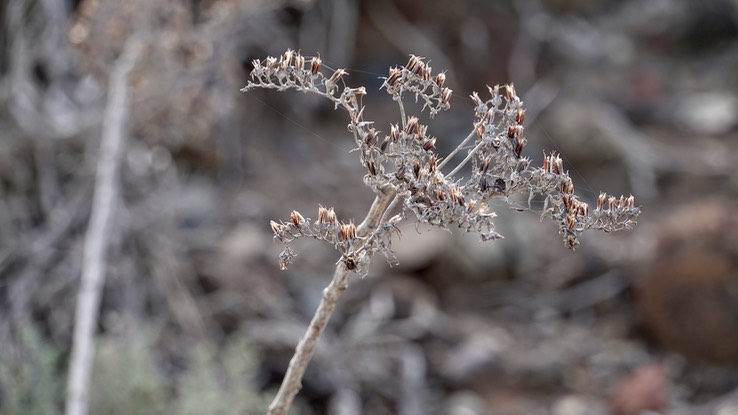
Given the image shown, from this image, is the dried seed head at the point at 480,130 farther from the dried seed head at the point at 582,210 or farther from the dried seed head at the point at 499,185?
the dried seed head at the point at 582,210

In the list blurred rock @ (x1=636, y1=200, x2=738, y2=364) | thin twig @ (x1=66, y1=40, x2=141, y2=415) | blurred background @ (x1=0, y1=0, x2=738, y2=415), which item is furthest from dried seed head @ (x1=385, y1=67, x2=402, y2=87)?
blurred rock @ (x1=636, y1=200, x2=738, y2=364)

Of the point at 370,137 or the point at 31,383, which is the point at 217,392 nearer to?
the point at 31,383

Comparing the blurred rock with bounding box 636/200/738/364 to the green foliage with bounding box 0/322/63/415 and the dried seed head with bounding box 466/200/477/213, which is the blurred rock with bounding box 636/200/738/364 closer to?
the green foliage with bounding box 0/322/63/415

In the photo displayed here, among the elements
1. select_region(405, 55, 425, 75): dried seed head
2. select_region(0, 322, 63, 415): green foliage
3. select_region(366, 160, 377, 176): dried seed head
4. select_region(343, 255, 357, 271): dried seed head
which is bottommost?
select_region(343, 255, 357, 271): dried seed head

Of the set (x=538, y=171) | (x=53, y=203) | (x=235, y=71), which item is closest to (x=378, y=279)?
(x=235, y=71)

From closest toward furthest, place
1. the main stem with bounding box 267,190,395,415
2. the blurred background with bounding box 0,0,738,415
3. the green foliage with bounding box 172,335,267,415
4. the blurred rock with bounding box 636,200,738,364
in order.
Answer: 1. the main stem with bounding box 267,190,395,415
2. the green foliage with bounding box 172,335,267,415
3. the blurred background with bounding box 0,0,738,415
4. the blurred rock with bounding box 636,200,738,364

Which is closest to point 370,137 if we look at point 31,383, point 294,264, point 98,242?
point 98,242
